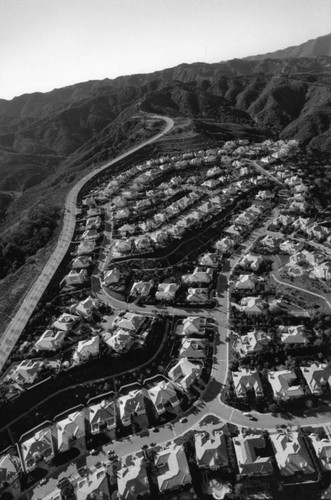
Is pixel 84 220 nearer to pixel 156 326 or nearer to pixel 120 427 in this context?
pixel 156 326

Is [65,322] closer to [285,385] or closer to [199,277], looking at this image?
[199,277]

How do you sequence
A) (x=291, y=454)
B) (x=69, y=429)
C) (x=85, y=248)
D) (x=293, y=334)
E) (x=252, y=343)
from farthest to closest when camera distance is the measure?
(x=85, y=248), (x=293, y=334), (x=252, y=343), (x=69, y=429), (x=291, y=454)

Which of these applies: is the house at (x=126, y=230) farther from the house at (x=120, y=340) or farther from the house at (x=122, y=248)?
the house at (x=120, y=340)

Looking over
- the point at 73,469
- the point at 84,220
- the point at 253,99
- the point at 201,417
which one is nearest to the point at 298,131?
the point at 253,99

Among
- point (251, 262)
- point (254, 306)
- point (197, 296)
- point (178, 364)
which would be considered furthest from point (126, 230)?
point (178, 364)

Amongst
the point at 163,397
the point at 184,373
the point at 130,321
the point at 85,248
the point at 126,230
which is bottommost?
the point at 163,397

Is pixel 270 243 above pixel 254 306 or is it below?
above

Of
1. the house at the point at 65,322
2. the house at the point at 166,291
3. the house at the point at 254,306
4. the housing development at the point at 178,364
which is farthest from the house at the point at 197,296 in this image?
the house at the point at 65,322
